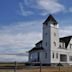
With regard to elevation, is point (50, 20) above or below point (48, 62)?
above

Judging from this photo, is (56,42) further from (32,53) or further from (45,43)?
→ (32,53)

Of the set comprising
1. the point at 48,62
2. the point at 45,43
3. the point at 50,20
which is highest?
the point at 50,20

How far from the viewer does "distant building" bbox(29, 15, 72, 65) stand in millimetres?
59031

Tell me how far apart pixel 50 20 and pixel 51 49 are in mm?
6711

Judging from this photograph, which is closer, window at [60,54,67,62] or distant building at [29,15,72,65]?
distant building at [29,15,72,65]

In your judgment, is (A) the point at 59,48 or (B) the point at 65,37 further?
(B) the point at 65,37

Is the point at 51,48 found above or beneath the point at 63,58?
above

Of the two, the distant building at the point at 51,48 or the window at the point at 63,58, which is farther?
the window at the point at 63,58

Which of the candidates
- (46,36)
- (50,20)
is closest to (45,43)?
(46,36)

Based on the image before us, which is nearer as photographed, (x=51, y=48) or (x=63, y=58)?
(x=51, y=48)

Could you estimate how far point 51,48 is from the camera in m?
59.3

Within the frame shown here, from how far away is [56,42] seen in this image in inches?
2362

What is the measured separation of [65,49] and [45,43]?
566 centimetres

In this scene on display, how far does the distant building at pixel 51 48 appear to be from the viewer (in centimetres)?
5903
